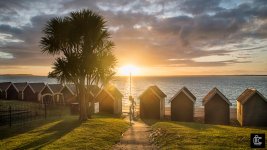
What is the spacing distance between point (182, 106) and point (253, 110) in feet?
37.6

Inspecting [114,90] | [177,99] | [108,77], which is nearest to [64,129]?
[108,77]

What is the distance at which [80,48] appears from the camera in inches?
1553

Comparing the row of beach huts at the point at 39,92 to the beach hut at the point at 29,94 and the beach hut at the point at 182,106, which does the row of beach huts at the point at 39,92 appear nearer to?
the beach hut at the point at 29,94

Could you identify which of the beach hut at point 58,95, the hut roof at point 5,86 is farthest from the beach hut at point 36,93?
the hut roof at point 5,86

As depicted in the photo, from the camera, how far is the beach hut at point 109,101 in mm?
60469

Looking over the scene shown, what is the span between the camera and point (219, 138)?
2634cm

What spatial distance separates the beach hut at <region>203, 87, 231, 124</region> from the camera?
1976 inches

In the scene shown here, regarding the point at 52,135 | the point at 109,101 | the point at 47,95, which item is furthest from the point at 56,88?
the point at 52,135

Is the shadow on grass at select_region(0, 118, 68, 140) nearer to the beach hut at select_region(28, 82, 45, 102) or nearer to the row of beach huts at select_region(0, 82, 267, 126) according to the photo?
the row of beach huts at select_region(0, 82, 267, 126)

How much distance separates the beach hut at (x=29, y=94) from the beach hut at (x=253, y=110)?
50.8 metres

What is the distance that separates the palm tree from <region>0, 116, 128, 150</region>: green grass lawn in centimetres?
660

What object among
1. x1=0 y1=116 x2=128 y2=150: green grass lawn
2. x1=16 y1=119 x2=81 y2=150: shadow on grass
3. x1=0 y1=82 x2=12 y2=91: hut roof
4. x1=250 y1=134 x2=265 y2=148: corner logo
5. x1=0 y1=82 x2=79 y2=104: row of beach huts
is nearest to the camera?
x1=250 y1=134 x2=265 y2=148: corner logo

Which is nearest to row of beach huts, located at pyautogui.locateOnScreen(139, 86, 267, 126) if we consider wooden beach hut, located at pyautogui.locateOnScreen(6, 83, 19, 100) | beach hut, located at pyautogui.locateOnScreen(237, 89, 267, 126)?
beach hut, located at pyautogui.locateOnScreen(237, 89, 267, 126)

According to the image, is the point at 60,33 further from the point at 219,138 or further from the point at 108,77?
the point at 219,138
